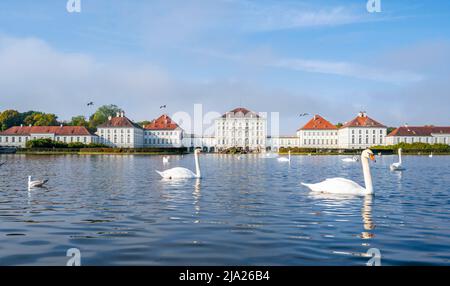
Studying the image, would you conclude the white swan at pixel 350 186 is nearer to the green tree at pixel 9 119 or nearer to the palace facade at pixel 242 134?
the palace facade at pixel 242 134

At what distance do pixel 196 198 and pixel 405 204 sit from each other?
22.5 feet

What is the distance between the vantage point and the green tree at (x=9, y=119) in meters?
143

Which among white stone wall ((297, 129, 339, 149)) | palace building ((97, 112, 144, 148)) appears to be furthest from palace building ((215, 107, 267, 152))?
palace building ((97, 112, 144, 148))

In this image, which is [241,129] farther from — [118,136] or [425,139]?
[425,139]

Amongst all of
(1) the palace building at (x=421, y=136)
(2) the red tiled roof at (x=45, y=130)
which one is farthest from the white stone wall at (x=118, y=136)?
(1) the palace building at (x=421, y=136)

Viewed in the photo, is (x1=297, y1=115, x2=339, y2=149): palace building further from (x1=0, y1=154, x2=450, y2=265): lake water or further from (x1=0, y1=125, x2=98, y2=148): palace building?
(x1=0, y1=154, x2=450, y2=265): lake water

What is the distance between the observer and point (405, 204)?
14.6m

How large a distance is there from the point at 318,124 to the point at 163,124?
52111 mm

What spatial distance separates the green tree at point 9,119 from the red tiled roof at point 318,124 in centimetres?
9361

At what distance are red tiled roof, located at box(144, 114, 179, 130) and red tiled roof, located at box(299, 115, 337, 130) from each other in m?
43.5

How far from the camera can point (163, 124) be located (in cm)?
15412

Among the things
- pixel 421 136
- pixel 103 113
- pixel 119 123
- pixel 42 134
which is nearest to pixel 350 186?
pixel 119 123
